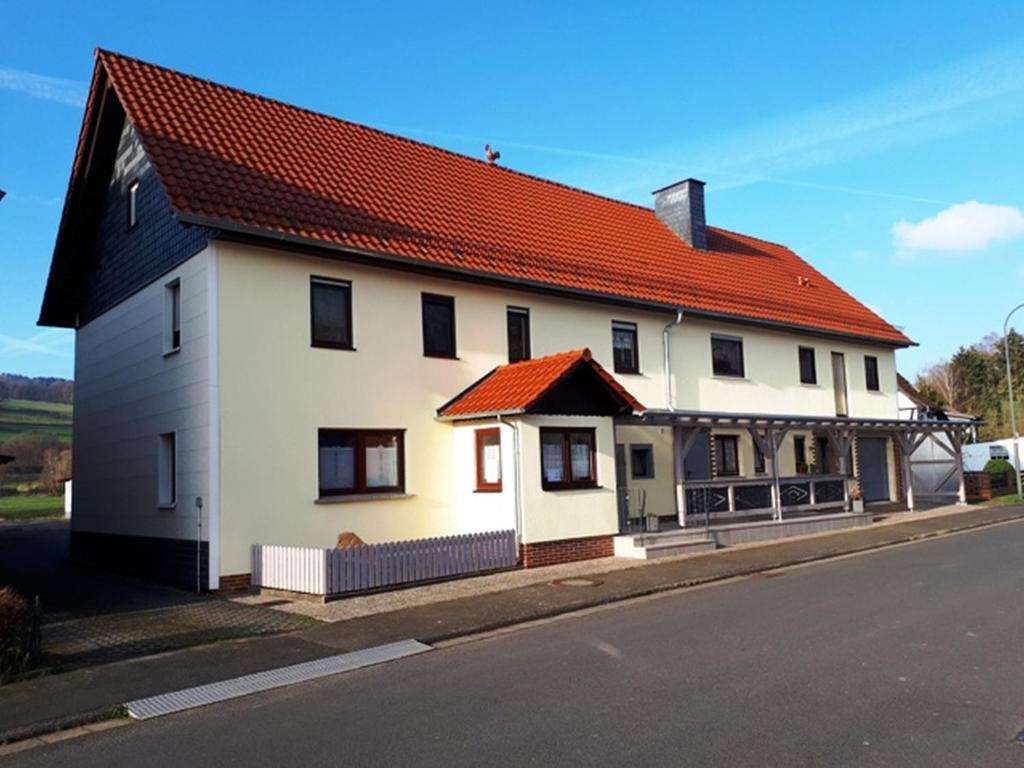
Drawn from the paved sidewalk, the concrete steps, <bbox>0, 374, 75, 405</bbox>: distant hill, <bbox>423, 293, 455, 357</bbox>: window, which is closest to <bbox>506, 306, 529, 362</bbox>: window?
<bbox>423, 293, 455, 357</bbox>: window

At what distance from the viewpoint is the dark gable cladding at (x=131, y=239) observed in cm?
1517

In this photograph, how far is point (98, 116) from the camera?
17297mm

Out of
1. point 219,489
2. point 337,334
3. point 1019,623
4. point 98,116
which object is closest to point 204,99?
point 98,116

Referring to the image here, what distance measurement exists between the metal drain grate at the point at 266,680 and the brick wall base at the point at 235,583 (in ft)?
16.3

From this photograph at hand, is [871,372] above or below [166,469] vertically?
above

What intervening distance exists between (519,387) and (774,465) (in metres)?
8.11

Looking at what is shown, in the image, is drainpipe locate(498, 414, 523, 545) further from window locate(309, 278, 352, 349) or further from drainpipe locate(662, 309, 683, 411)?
drainpipe locate(662, 309, 683, 411)

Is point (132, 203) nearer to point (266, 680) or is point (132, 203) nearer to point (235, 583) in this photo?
point (235, 583)

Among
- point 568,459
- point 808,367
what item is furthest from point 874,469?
point 568,459

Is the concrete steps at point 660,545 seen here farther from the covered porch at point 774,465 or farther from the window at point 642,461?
the window at point 642,461

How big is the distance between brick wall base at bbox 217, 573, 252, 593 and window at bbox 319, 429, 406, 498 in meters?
1.93

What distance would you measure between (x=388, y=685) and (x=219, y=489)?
6.82m

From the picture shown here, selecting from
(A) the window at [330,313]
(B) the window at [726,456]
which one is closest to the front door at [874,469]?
(B) the window at [726,456]

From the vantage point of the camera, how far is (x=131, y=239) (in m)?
17.2
